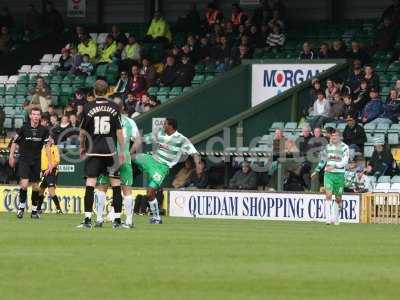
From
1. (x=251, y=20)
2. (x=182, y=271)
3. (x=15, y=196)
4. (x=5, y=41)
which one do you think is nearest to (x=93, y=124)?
(x=182, y=271)

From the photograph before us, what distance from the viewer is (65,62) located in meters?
38.4

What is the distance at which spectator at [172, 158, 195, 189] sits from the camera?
100 ft

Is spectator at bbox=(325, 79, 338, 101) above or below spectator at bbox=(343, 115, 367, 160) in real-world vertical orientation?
above

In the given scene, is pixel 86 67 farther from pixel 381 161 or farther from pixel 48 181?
pixel 381 161

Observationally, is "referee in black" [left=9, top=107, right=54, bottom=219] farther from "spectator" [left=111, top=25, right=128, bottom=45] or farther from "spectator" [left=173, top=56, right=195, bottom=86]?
"spectator" [left=111, top=25, right=128, bottom=45]

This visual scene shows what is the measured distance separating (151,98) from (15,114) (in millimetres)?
4153

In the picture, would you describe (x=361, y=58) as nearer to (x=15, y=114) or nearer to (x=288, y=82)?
(x=288, y=82)

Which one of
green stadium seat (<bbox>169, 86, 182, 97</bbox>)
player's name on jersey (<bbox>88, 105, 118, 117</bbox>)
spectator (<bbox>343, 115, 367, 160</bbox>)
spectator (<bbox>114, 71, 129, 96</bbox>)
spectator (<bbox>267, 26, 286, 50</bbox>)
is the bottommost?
player's name on jersey (<bbox>88, 105, 118, 117</bbox>)

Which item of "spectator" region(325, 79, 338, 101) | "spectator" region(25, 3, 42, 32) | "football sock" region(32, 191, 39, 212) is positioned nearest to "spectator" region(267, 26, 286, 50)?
"spectator" region(325, 79, 338, 101)

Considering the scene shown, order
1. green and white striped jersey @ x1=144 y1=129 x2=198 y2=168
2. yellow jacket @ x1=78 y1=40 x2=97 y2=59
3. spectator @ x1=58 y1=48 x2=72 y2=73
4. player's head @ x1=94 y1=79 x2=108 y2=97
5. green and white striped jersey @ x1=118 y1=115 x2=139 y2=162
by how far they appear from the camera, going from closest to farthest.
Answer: player's head @ x1=94 y1=79 x2=108 y2=97
green and white striped jersey @ x1=118 y1=115 x2=139 y2=162
green and white striped jersey @ x1=144 y1=129 x2=198 y2=168
yellow jacket @ x1=78 y1=40 x2=97 y2=59
spectator @ x1=58 y1=48 x2=72 y2=73

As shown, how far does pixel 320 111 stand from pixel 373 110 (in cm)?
126

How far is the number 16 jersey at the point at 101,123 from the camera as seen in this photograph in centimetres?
1988

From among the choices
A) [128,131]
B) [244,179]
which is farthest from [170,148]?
[244,179]

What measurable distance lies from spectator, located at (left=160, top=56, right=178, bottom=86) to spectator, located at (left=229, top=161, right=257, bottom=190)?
5828 mm
